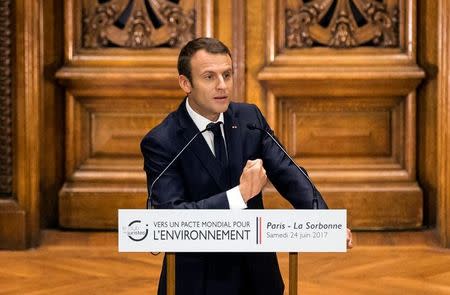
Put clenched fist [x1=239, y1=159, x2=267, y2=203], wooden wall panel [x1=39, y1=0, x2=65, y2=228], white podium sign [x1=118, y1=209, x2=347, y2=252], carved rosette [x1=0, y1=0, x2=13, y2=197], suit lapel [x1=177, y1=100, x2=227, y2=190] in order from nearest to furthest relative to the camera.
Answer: white podium sign [x1=118, y1=209, x2=347, y2=252] → clenched fist [x1=239, y1=159, x2=267, y2=203] → suit lapel [x1=177, y1=100, x2=227, y2=190] → carved rosette [x1=0, y1=0, x2=13, y2=197] → wooden wall panel [x1=39, y1=0, x2=65, y2=228]

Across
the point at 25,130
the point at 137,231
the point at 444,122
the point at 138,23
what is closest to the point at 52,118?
the point at 25,130

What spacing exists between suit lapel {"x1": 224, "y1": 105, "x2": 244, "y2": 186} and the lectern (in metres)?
0.32

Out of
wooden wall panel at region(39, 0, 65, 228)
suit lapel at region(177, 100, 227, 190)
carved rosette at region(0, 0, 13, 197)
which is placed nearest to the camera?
suit lapel at region(177, 100, 227, 190)

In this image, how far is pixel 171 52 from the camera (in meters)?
4.23

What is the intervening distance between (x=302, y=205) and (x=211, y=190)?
210 millimetres

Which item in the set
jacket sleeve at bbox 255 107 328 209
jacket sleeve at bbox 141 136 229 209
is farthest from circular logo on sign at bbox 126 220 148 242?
jacket sleeve at bbox 255 107 328 209

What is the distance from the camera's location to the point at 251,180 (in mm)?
2031

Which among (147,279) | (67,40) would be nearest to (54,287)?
(147,279)

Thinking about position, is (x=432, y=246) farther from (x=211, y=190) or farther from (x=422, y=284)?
(x=211, y=190)

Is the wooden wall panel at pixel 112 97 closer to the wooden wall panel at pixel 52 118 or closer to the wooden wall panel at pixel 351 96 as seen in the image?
the wooden wall panel at pixel 52 118

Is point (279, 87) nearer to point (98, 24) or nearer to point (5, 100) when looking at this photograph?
point (98, 24)

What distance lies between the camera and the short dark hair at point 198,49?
7.14 ft

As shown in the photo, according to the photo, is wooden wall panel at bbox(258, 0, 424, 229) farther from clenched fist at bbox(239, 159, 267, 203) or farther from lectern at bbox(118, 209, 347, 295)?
lectern at bbox(118, 209, 347, 295)

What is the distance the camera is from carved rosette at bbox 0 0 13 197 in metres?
4.02
